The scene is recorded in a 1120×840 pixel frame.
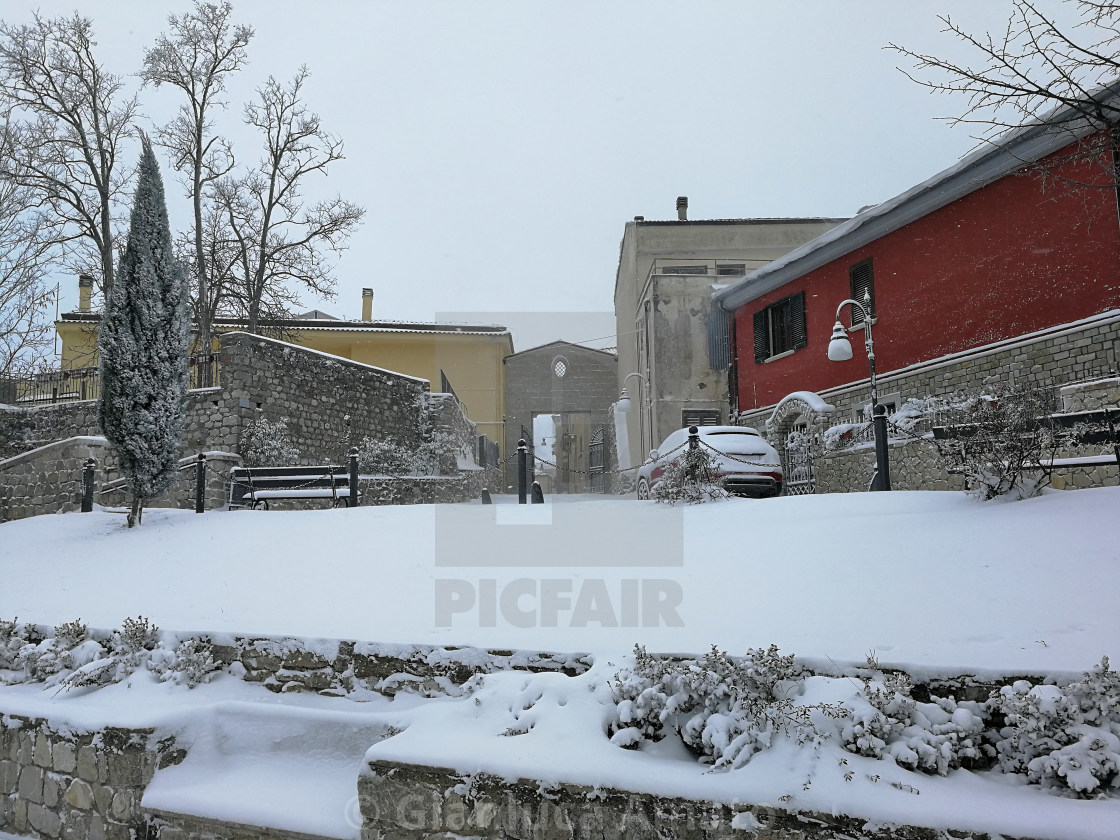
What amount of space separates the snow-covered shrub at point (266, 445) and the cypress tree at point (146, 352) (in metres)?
3.48

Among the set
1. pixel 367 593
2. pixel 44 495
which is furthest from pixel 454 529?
pixel 44 495

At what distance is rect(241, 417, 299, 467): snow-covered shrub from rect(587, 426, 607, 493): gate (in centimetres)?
1538

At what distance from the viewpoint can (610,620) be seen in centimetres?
450

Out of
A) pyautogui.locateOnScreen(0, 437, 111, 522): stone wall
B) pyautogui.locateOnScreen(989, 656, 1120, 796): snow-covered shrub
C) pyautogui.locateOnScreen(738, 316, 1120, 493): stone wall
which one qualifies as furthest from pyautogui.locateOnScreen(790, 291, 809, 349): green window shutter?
pyautogui.locateOnScreen(0, 437, 111, 522): stone wall

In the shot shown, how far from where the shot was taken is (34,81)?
1666 cm

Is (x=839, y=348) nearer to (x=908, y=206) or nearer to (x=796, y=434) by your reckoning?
(x=796, y=434)

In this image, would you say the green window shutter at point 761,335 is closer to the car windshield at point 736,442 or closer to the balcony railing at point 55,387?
the car windshield at point 736,442

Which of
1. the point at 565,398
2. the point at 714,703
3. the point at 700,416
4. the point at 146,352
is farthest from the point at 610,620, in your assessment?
the point at 565,398

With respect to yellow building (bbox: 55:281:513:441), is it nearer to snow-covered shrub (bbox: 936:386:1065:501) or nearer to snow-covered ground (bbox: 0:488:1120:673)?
snow-covered ground (bbox: 0:488:1120:673)

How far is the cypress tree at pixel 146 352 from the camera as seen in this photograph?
9125 mm

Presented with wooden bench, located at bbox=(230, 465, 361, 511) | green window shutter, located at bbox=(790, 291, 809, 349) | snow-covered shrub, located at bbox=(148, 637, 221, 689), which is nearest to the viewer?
snow-covered shrub, located at bbox=(148, 637, 221, 689)

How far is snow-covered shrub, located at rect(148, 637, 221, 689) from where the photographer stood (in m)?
4.57

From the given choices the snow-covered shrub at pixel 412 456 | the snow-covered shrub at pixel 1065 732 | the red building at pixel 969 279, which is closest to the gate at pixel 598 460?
the snow-covered shrub at pixel 412 456

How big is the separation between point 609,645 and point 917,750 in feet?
5.59
